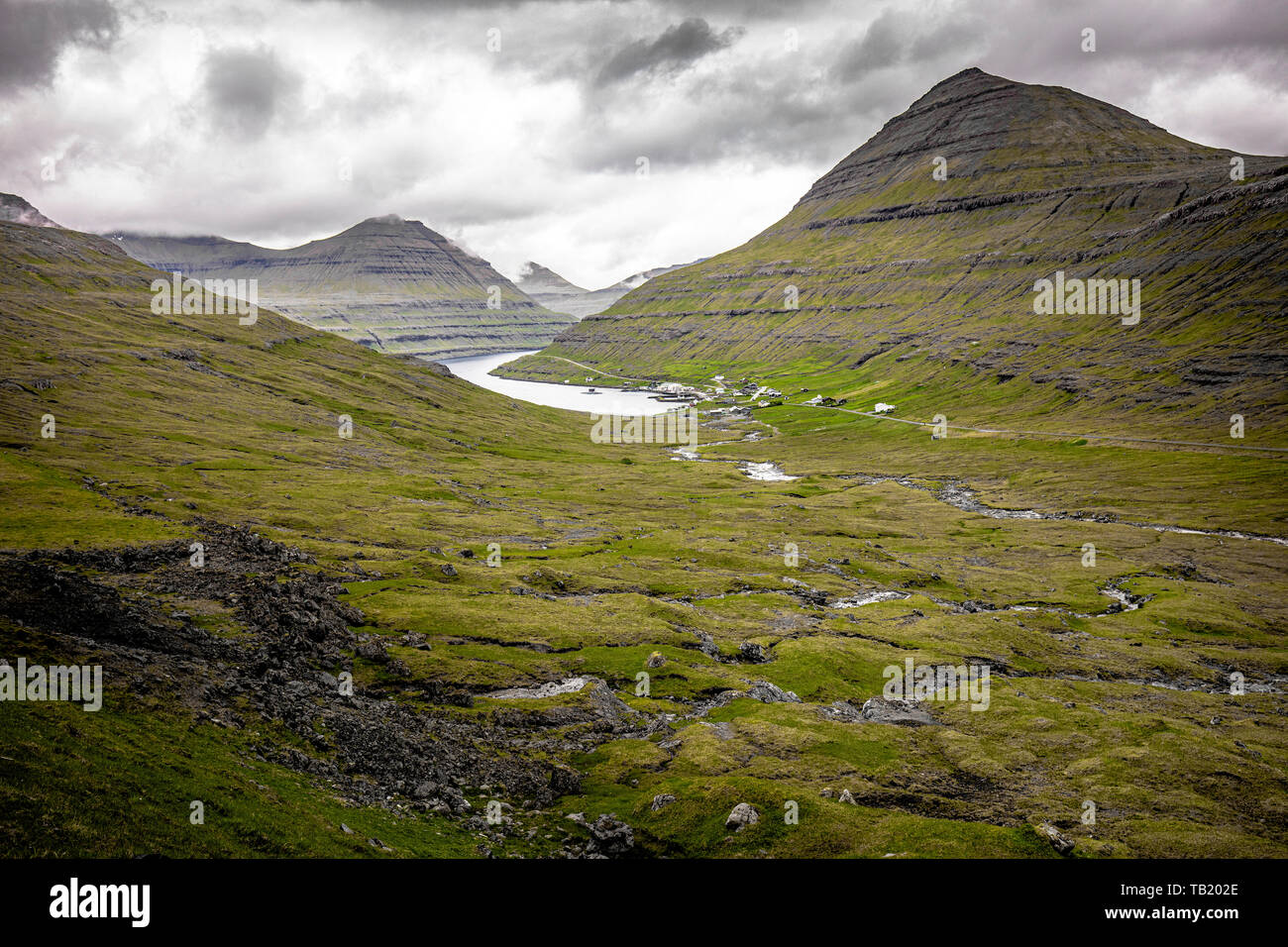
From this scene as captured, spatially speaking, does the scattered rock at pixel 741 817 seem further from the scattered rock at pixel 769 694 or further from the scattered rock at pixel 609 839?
the scattered rock at pixel 769 694

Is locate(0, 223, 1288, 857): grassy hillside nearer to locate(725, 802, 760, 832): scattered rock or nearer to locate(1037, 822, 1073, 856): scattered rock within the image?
locate(1037, 822, 1073, 856): scattered rock

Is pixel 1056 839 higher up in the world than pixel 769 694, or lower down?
lower down

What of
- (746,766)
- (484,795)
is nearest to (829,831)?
(746,766)

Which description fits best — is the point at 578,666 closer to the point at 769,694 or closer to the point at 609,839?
the point at 769,694

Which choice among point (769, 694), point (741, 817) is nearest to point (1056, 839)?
point (741, 817)

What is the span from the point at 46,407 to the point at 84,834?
469 feet

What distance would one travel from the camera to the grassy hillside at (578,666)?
34.5 m

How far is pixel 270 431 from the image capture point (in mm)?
160250

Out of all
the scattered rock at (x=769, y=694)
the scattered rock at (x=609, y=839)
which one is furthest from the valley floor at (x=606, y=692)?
the scattered rock at (x=769, y=694)

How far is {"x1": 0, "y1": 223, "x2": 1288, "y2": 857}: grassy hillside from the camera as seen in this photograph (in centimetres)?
3450

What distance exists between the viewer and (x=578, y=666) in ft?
203
